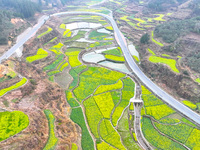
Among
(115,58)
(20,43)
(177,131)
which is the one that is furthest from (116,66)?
(20,43)

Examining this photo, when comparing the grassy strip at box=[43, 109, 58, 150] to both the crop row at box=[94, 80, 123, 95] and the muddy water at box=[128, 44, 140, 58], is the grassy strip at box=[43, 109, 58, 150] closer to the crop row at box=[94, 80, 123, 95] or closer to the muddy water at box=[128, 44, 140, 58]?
the crop row at box=[94, 80, 123, 95]

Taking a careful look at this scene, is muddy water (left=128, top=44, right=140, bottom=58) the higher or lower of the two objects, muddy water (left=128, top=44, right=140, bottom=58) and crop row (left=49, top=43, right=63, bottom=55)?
the lower

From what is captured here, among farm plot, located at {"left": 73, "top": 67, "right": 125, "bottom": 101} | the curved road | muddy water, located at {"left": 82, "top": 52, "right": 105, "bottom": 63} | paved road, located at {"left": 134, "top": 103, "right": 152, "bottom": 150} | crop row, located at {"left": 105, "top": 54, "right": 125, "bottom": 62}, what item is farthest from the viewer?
muddy water, located at {"left": 82, "top": 52, "right": 105, "bottom": 63}

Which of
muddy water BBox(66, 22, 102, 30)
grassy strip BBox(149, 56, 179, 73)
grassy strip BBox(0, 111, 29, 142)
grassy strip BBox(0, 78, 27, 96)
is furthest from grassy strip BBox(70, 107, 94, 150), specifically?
muddy water BBox(66, 22, 102, 30)

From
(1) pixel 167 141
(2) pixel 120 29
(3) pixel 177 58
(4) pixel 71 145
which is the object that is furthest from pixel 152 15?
(4) pixel 71 145

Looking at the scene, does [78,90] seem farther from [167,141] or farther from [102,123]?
[167,141]

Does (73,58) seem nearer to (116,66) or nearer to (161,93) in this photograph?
(116,66)

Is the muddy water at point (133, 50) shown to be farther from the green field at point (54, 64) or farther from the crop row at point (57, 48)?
the crop row at point (57, 48)
